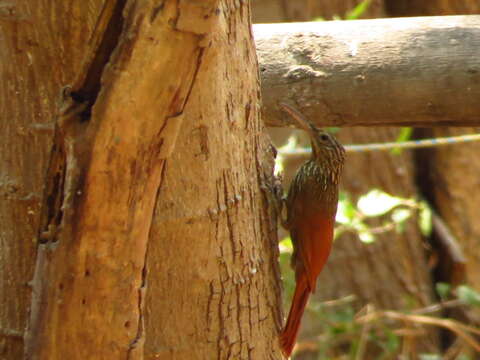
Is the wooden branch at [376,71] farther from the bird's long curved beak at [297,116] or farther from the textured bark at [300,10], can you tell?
the textured bark at [300,10]

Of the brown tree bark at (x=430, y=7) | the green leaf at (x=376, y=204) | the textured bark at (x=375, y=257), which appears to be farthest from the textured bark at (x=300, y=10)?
the green leaf at (x=376, y=204)

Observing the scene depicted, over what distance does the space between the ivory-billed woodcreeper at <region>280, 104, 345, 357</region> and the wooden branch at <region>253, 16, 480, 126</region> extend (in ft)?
0.32

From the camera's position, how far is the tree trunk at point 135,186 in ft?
5.29

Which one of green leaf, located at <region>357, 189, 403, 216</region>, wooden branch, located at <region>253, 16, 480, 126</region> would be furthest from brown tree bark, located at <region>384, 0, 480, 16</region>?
wooden branch, located at <region>253, 16, 480, 126</region>

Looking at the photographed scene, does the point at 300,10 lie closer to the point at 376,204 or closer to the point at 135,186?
the point at 376,204

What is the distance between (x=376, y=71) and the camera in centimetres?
288

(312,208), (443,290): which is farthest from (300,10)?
(312,208)

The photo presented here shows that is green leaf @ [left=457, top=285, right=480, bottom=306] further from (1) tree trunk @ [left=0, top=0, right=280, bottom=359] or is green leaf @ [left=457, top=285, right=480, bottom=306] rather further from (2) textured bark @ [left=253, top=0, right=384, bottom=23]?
(1) tree trunk @ [left=0, top=0, right=280, bottom=359]

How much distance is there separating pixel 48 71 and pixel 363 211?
2.29 metres

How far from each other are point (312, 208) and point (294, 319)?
0.56m

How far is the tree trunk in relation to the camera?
1613mm

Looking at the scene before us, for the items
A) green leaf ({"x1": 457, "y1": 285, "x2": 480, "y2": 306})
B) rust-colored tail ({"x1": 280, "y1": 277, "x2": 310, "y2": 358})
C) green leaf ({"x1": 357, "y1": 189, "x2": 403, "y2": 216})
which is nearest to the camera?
rust-colored tail ({"x1": 280, "y1": 277, "x2": 310, "y2": 358})

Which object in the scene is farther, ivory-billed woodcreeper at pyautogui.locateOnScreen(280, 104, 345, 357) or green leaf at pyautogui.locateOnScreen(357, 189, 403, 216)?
green leaf at pyautogui.locateOnScreen(357, 189, 403, 216)

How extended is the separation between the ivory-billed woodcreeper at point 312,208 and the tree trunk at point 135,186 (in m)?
0.59
